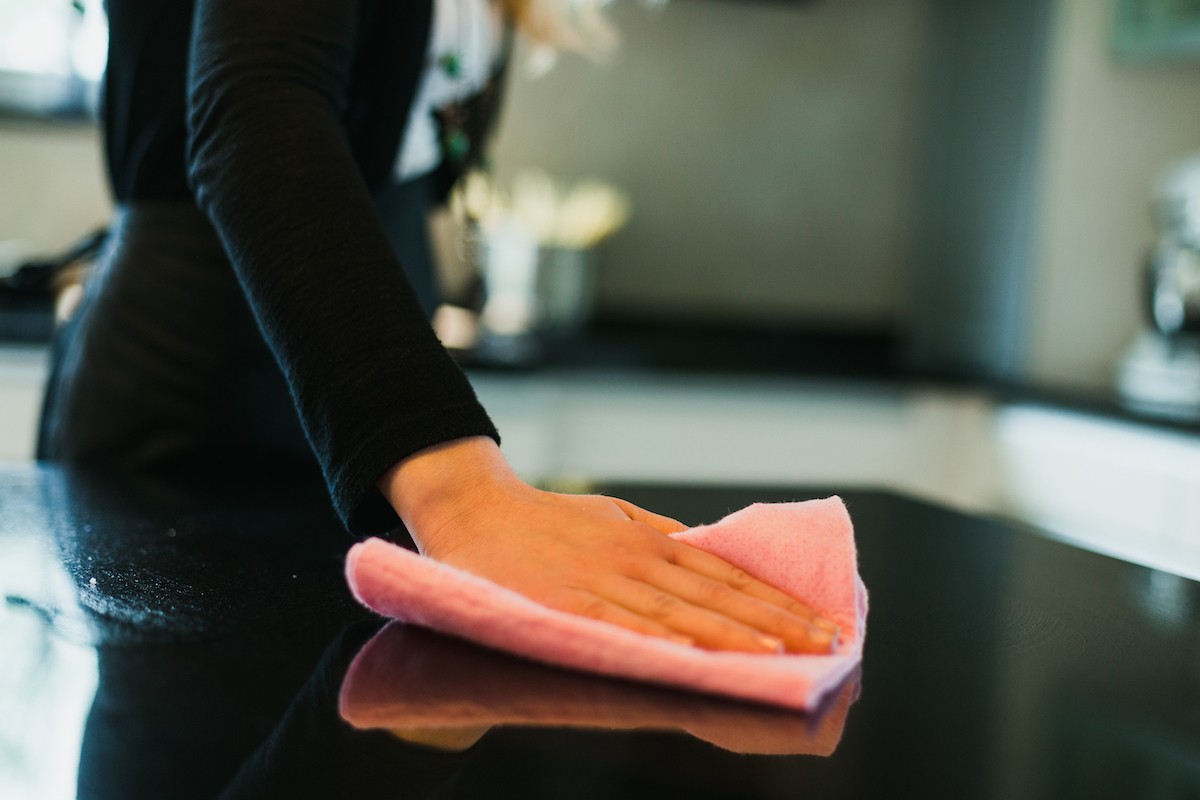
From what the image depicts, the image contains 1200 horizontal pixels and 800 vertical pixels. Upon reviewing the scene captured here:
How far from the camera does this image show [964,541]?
60 cm

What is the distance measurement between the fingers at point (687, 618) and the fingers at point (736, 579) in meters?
0.03

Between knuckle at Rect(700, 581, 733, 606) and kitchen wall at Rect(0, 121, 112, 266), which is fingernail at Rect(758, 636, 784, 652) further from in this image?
kitchen wall at Rect(0, 121, 112, 266)

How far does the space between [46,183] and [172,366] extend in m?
→ 1.51

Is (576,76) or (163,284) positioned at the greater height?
(576,76)

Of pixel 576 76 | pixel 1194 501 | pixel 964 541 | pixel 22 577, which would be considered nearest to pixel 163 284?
pixel 22 577

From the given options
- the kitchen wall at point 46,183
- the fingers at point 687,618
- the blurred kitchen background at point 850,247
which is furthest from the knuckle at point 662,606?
the kitchen wall at point 46,183

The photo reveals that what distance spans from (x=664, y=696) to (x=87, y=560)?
29cm

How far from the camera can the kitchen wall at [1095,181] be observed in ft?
6.13

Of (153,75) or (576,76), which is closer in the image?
(153,75)

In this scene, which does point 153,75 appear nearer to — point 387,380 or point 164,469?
point 164,469

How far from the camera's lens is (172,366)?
32.4 inches

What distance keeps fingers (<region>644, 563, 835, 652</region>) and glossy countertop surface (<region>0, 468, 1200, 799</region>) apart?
0.07 feet

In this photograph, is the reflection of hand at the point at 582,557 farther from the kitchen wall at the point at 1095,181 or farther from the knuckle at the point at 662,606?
the kitchen wall at the point at 1095,181

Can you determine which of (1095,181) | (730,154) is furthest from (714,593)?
(730,154)
